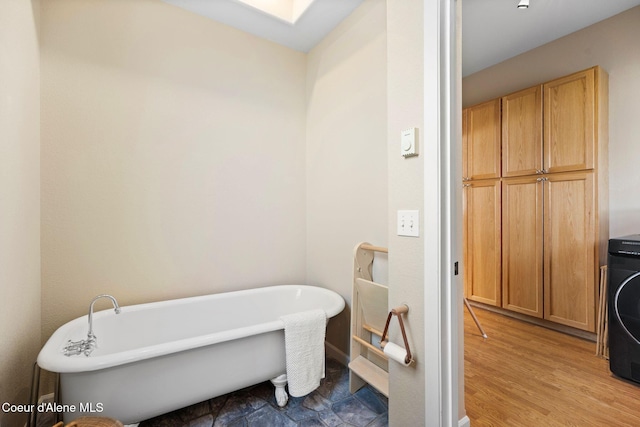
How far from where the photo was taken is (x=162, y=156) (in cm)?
203

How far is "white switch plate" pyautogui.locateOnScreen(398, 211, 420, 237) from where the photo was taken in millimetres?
1238

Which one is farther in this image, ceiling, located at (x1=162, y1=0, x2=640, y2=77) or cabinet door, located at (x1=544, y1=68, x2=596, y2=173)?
cabinet door, located at (x1=544, y1=68, x2=596, y2=173)

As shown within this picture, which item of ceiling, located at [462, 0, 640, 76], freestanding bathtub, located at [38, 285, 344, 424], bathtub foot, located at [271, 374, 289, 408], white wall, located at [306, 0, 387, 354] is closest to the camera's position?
freestanding bathtub, located at [38, 285, 344, 424]

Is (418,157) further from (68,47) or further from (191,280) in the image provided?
(68,47)

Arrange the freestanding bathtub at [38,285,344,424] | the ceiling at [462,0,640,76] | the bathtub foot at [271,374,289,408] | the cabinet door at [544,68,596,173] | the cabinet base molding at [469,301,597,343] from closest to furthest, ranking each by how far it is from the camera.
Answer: the freestanding bathtub at [38,285,344,424], the bathtub foot at [271,374,289,408], the ceiling at [462,0,640,76], the cabinet door at [544,68,596,173], the cabinet base molding at [469,301,597,343]

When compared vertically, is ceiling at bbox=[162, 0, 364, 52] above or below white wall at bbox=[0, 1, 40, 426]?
above

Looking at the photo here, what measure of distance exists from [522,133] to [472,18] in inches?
46.7

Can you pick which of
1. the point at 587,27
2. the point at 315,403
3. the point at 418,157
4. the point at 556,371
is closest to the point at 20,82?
the point at 418,157

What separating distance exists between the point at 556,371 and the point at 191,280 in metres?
2.72

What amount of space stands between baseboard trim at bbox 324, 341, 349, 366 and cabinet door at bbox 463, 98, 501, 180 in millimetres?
2387

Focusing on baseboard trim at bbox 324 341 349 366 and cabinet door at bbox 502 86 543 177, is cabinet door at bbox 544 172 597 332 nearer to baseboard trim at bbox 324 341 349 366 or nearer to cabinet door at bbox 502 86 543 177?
cabinet door at bbox 502 86 543 177

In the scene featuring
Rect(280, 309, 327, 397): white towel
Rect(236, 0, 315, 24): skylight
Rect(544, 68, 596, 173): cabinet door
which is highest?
Rect(236, 0, 315, 24): skylight

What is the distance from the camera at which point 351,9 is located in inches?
80.7

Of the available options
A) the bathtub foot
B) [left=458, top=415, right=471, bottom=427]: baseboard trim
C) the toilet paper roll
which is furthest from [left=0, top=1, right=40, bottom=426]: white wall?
[left=458, top=415, right=471, bottom=427]: baseboard trim
